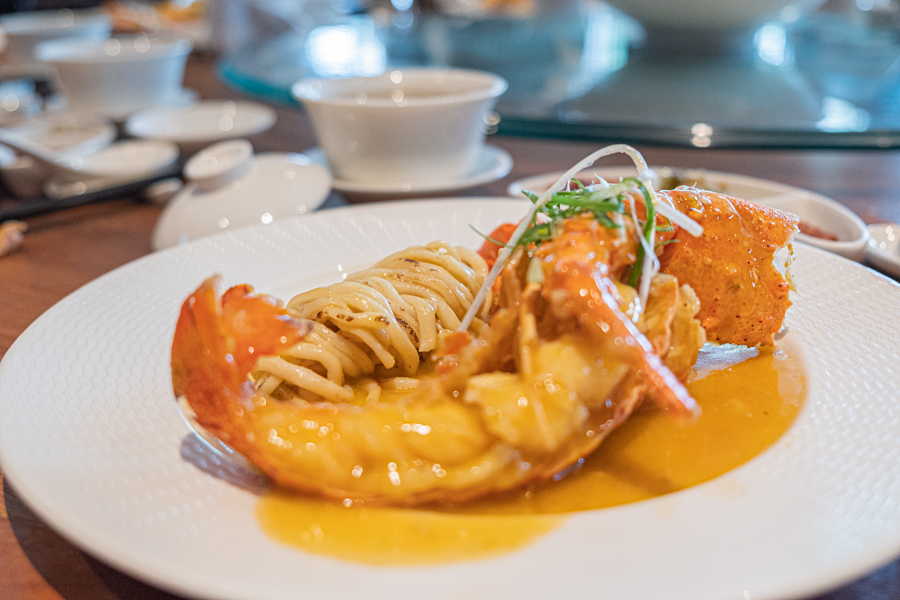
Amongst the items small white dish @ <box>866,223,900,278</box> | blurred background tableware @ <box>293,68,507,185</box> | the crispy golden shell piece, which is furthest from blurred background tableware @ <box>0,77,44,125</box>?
small white dish @ <box>866,223,900,278</box>

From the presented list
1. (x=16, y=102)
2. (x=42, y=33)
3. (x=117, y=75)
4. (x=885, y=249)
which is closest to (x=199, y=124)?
(x=117, y=75)

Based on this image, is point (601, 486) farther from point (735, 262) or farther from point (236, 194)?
Answer: point (236, 194)

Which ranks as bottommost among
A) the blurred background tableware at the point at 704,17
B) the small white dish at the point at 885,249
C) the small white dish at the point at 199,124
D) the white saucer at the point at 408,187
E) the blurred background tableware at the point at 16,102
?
the blurred background tableware at the point at 16,102

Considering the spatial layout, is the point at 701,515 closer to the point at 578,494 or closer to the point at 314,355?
the point at 578,494

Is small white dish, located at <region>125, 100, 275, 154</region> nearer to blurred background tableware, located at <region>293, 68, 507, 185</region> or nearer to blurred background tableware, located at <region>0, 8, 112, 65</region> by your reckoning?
blurred background tableware, located at <region>293, 68, 507, 185</region>

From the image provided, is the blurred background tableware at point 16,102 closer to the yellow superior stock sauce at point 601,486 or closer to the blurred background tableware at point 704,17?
the blurred background tableware at point 704,17

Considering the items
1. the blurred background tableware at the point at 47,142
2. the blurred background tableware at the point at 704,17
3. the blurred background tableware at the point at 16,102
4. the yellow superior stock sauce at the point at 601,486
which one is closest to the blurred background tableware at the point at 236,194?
the blurred background tableware at the point at 47,142
